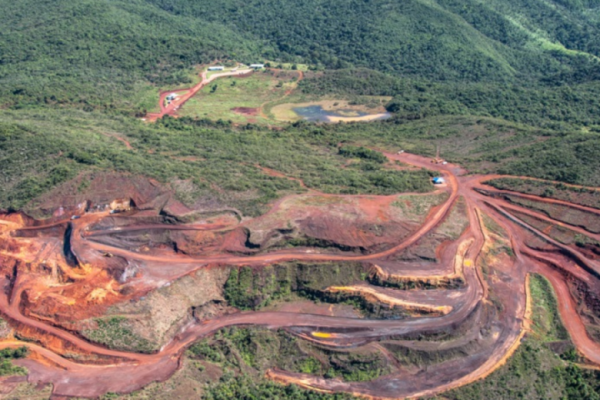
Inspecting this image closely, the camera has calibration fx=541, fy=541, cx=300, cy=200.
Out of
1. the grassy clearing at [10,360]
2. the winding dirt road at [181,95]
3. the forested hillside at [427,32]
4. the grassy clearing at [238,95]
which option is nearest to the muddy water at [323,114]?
the grassy clearing at [238,95]

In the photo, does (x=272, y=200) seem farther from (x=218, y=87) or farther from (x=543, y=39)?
(x=543, y=39)

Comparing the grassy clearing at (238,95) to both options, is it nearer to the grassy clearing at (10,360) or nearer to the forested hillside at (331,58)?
the forested hillside at (331,58)

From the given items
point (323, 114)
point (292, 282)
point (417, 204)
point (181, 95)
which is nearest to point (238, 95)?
point (181, 95)

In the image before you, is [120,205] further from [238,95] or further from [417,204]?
[238,95]

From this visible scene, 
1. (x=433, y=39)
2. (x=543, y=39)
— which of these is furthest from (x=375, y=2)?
(x=543, y=39)

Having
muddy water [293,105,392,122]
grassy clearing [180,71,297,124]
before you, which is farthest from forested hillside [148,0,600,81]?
muddy water [293,105,392,122]
